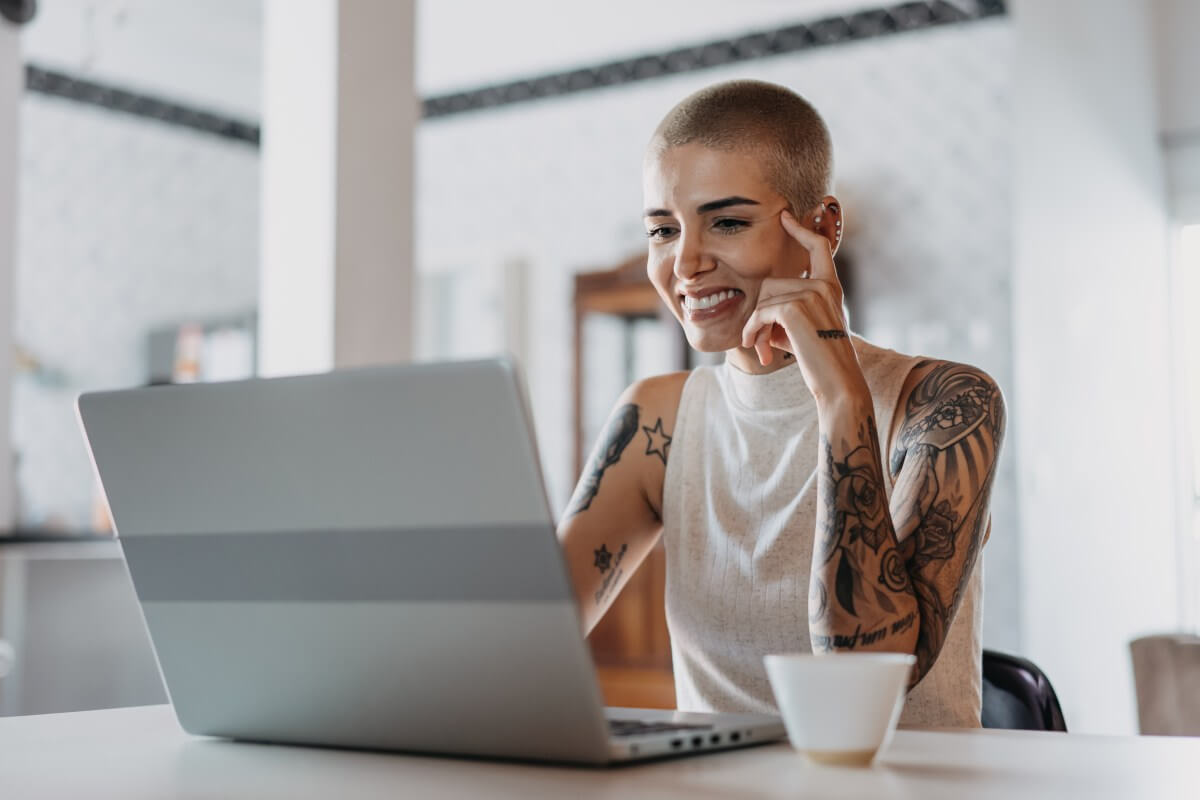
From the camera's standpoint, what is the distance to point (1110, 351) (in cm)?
442

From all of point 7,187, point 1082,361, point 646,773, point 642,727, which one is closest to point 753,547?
point 642,727

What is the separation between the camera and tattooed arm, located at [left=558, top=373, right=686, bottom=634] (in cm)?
151

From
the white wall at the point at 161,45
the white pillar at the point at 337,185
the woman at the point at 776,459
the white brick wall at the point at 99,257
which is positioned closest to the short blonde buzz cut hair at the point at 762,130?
the woman at the point at 776,459

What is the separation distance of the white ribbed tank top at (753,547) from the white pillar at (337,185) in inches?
45.2

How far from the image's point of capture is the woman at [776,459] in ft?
4.07

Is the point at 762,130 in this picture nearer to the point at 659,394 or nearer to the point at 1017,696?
the point at 659,394

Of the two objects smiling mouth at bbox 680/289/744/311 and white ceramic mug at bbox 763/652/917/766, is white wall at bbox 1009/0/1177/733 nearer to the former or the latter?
smiling mouth at bbox 680/289/744/311

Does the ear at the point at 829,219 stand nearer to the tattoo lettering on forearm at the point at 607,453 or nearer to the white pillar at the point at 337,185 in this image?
the tattoo lettering on forearm at the point at 607,453

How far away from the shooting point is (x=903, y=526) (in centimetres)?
129

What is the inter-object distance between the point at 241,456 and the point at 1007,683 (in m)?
0.86

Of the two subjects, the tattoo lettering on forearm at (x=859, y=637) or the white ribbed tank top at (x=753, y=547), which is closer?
the tattoo lettering on forearm at (x=859, y=637)

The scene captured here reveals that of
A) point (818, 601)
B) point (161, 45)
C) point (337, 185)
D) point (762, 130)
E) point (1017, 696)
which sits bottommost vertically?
point (1017, 696)

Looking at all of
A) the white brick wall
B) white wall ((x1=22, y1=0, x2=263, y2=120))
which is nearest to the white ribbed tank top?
white wall ((x1=22, y1=0, x2=263, y2=120))

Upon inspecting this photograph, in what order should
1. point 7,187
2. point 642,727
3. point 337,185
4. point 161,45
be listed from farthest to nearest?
1. point 161,45
2. point 7,187
3. point 337,185
4. point 642,727
